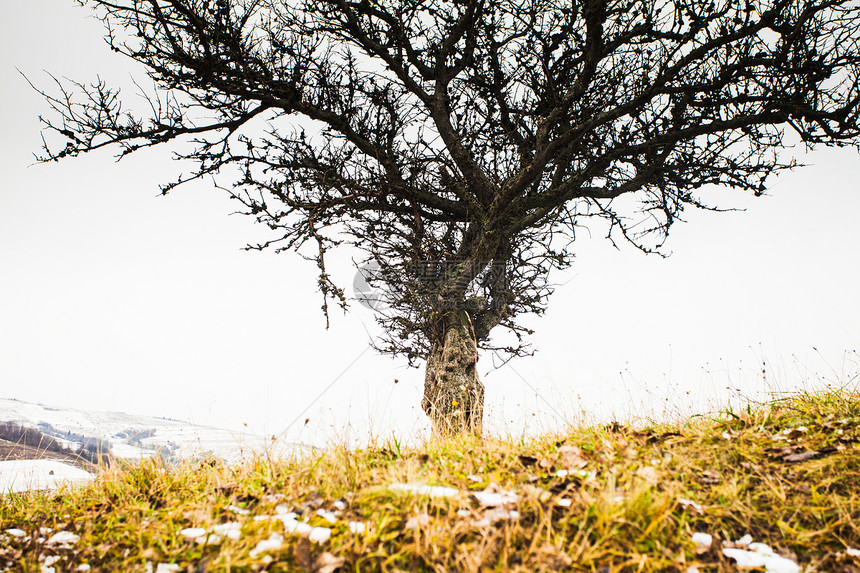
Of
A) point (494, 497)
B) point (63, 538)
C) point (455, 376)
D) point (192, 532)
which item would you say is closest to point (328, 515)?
point (192, 532)

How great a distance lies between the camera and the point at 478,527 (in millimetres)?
2314

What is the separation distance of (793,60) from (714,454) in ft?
16.2

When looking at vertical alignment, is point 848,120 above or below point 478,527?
above

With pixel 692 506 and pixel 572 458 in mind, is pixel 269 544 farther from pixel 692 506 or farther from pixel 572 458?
pixel 692 506

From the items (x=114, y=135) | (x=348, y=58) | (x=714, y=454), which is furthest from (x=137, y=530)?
(x=348, y=58)

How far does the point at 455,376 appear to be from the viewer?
645cm

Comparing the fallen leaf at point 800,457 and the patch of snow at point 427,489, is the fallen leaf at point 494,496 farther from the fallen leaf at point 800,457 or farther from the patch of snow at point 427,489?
the fallen leaf at point 800,457

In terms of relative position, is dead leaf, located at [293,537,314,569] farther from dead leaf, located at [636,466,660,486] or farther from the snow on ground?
the snow on ground

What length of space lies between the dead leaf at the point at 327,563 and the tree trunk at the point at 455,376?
389cm

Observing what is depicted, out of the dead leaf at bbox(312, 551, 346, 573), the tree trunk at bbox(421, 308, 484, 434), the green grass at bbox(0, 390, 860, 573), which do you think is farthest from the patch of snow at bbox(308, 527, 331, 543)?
the tree trunk at bbox(421, 308, 484, 434)

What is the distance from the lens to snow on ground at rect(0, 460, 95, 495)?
14.7 ft

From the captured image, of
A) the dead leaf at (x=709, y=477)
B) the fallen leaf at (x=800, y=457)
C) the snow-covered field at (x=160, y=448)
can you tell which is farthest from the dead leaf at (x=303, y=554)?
the fallen leaf at (x=800, y=457)

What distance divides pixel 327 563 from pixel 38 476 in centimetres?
461

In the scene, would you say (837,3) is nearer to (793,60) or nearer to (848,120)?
(793,60)
